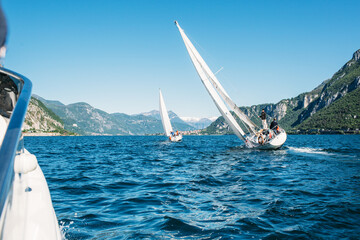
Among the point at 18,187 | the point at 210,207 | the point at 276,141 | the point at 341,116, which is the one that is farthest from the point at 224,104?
the point at 341,116

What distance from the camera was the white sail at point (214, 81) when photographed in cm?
2956

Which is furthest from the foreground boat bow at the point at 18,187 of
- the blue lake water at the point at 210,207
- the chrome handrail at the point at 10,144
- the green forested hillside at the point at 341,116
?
the green forested hillside at the point at 341,116

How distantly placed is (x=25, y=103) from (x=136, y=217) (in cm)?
456

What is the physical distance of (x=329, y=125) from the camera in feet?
557

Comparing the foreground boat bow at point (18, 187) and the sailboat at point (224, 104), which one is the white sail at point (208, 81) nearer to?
the sailboat at point (224, 104)

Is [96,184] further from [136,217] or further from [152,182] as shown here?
[136,217]

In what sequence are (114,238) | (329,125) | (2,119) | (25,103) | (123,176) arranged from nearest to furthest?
(25,103), (2,119), (114,238), (123,176), (329,125)

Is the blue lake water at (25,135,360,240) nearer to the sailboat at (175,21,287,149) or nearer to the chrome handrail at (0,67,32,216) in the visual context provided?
the chrome handrail at (0,67,32,216)

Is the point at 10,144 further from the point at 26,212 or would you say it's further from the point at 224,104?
the point at 224,104

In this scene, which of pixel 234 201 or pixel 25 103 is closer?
pixel 25 103

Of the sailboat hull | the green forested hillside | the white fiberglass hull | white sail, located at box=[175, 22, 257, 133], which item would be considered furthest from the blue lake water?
the green forested hillside

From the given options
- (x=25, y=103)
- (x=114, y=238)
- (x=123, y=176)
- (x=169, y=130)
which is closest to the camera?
(x=25, y=103)

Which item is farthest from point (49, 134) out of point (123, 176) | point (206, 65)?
point (123, 176)

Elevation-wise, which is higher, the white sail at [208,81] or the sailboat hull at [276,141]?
the white sail at [208,81]
